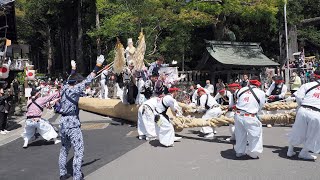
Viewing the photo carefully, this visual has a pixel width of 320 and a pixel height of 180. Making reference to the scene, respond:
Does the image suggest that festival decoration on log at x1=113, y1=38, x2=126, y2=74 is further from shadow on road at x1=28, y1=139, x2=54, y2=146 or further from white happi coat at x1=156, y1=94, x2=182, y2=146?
white happi coat at x1=156, y1=94, x2=182, y2=146

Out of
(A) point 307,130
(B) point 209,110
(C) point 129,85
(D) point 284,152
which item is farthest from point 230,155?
(C) point 129,85

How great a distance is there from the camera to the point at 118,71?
12.7 m

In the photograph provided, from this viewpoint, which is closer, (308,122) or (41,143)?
(308,122)

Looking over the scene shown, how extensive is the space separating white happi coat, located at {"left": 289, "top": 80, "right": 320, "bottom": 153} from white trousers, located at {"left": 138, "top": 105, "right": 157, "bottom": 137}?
12.7ft

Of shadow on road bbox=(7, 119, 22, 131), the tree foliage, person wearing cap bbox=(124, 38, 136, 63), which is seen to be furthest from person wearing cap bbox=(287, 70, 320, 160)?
the tree foliage

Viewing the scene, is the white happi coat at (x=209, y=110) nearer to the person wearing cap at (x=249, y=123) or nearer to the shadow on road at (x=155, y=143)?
the shadow on road at (x=155, y=143)

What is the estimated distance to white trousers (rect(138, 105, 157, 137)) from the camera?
10.1 meters

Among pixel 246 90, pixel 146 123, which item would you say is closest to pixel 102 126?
pixel 146 123

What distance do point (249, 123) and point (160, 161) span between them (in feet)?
6.40

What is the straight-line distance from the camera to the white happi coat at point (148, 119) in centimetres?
1014

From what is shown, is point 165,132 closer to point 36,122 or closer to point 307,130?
point 307,130

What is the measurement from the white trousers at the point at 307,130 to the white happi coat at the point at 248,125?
69 cm

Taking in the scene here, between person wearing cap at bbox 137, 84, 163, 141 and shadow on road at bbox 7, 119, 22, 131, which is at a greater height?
person wearing cap at bbox 137, 84, 163, 141

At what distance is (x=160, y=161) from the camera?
773 centimetres
